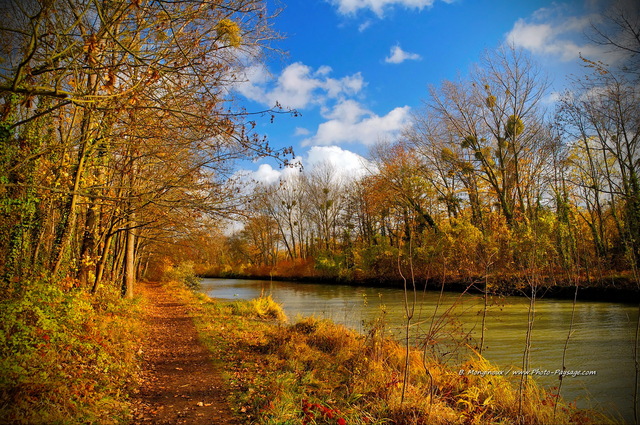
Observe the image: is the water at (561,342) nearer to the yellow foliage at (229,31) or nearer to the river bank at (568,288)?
the river bank at (568,288)

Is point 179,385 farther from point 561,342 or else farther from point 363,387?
point 561,342

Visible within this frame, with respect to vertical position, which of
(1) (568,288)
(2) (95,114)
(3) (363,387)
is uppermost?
(2) (95,114)

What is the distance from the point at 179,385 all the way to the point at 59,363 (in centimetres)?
155

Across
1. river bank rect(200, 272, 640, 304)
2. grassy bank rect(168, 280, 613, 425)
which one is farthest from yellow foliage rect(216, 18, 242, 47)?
river bank rect(200, 272, 640, 304)

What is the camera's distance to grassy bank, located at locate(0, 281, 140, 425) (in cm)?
362

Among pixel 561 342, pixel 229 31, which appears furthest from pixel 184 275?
pixel 229 31

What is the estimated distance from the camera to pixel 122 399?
14.8ft

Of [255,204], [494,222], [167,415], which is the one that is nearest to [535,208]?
[494,222]

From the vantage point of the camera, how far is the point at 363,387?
16.9 ft

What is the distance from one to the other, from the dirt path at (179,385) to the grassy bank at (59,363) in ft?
0.86

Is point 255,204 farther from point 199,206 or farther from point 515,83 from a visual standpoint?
point 515,83

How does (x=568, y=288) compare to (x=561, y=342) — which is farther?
(x=568, y=288)

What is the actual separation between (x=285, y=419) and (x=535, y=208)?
2456 centimetres

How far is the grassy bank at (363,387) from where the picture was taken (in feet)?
13.7
